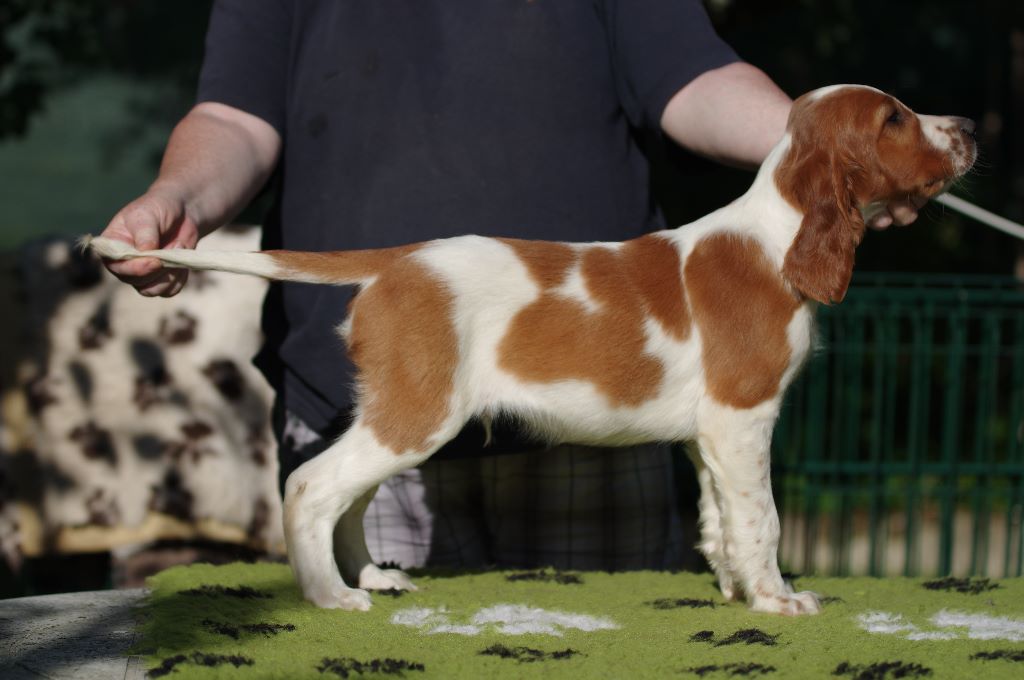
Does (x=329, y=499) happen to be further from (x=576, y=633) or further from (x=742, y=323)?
(x=742, y=323)

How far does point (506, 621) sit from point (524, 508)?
3.14 ft

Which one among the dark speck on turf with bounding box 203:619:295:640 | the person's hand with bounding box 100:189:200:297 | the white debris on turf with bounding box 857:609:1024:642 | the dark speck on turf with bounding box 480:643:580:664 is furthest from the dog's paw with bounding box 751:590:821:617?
the person's hand with bounding box 100:189:200:297

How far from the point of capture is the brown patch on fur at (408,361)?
2.51 m

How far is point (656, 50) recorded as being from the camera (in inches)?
122

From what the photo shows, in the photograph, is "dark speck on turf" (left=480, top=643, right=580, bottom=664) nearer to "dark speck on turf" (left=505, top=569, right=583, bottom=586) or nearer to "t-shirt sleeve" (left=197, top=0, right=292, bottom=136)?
"dark speck on turf" (left=505, top=569, right=583, bottom=586)

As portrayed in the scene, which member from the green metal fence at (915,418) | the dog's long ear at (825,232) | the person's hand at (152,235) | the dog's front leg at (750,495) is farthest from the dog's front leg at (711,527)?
the green metal fence at (915,418)

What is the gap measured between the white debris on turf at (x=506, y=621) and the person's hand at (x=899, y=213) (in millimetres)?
1062

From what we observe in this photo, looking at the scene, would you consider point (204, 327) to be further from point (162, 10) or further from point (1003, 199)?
point (1003, 199)

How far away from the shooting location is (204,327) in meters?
5.15

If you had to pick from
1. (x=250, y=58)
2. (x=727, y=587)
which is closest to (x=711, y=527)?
(x=727, y=587)

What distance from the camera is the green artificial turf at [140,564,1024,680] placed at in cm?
215

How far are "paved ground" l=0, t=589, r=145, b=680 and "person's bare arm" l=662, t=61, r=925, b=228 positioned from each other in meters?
1.68

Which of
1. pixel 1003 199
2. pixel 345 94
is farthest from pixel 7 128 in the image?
pixel 1003 199

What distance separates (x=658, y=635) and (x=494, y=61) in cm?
149
